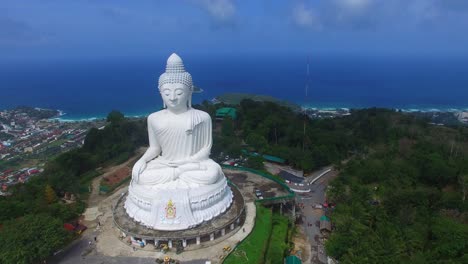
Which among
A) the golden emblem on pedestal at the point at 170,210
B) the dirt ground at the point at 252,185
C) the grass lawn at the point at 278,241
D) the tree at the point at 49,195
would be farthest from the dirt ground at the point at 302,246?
the tree at the point at 49,195

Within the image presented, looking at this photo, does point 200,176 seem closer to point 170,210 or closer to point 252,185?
point 170,210

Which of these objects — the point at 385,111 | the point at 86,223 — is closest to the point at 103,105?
the point at 385,111

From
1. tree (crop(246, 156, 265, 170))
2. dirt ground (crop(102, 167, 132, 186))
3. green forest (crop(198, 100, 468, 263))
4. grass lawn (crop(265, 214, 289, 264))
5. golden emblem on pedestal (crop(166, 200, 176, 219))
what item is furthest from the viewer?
tree (crop(246, 156, 265, 170))

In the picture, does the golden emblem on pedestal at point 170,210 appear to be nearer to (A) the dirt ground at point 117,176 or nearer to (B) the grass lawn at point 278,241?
(B) the grass lawn at point 278,241

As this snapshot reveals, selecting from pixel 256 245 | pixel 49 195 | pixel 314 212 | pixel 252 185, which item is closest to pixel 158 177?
pixel 256 245

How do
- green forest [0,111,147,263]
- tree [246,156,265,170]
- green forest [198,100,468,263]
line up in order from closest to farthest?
green forest [0,111,147,263] → green forest [198,100,468,263] → tree [246,156,265,170]

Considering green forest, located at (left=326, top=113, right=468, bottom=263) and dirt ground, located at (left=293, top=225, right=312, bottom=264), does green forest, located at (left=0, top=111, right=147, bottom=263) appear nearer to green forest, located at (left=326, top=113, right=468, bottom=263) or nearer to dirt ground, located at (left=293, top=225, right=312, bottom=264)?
dirt ground, located at (left=293, top=225, right=312, bottom=264)

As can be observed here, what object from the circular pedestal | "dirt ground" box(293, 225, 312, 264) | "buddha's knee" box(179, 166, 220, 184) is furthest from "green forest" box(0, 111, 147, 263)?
"dirt ground" box(293, 225, 312, 264)

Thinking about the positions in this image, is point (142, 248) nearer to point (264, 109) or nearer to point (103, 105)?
point (264, 109)
